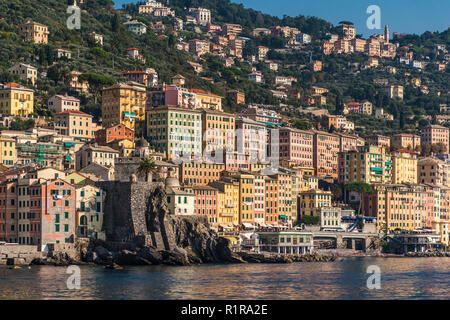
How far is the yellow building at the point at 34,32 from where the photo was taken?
156 meters

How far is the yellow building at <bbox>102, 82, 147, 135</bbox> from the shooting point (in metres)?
134

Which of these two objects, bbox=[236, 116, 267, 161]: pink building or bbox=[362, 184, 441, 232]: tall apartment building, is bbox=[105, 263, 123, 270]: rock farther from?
bbox=[362, 184, 441, 232]: tall apartment building

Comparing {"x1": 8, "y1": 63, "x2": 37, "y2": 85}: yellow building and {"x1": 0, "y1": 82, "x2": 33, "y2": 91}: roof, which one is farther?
{"x1": 8, "y1": 63, "x2": 37, "y2": 85}: yellow building

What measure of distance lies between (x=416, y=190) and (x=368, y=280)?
72.2 meters

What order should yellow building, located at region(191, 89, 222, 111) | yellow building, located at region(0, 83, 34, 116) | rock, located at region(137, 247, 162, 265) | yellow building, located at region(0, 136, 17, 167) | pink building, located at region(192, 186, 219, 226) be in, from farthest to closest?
yellow building, located at region(191, 89, 222, 111) < yellow building, located at region(0, 83, 34, 116) < yellow building, located at region(0, 136, 17, 167) < pink building, located at region(192, 186, 219, 226) < rock, located at region(137, 247, 162, 265)

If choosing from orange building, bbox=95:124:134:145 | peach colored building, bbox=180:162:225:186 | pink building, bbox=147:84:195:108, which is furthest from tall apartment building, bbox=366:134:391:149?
orange building, bbox=95:124:134:145

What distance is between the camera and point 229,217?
384ft

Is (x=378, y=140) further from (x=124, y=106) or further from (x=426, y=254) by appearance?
(x=124, y=106)

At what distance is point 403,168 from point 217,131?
134 ft

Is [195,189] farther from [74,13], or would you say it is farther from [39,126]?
[74,13]

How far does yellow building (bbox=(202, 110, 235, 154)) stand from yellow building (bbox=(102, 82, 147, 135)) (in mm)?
9398

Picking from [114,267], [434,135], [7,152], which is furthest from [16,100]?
[434,135]

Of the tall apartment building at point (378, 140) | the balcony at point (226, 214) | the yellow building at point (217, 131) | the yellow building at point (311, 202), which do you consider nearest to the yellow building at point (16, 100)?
the yellow building at point (217, 131)

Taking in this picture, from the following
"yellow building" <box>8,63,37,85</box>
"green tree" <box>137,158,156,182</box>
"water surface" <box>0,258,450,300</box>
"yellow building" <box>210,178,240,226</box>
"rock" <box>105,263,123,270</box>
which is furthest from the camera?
"yellow building" <box>8,63,37,85</box>
